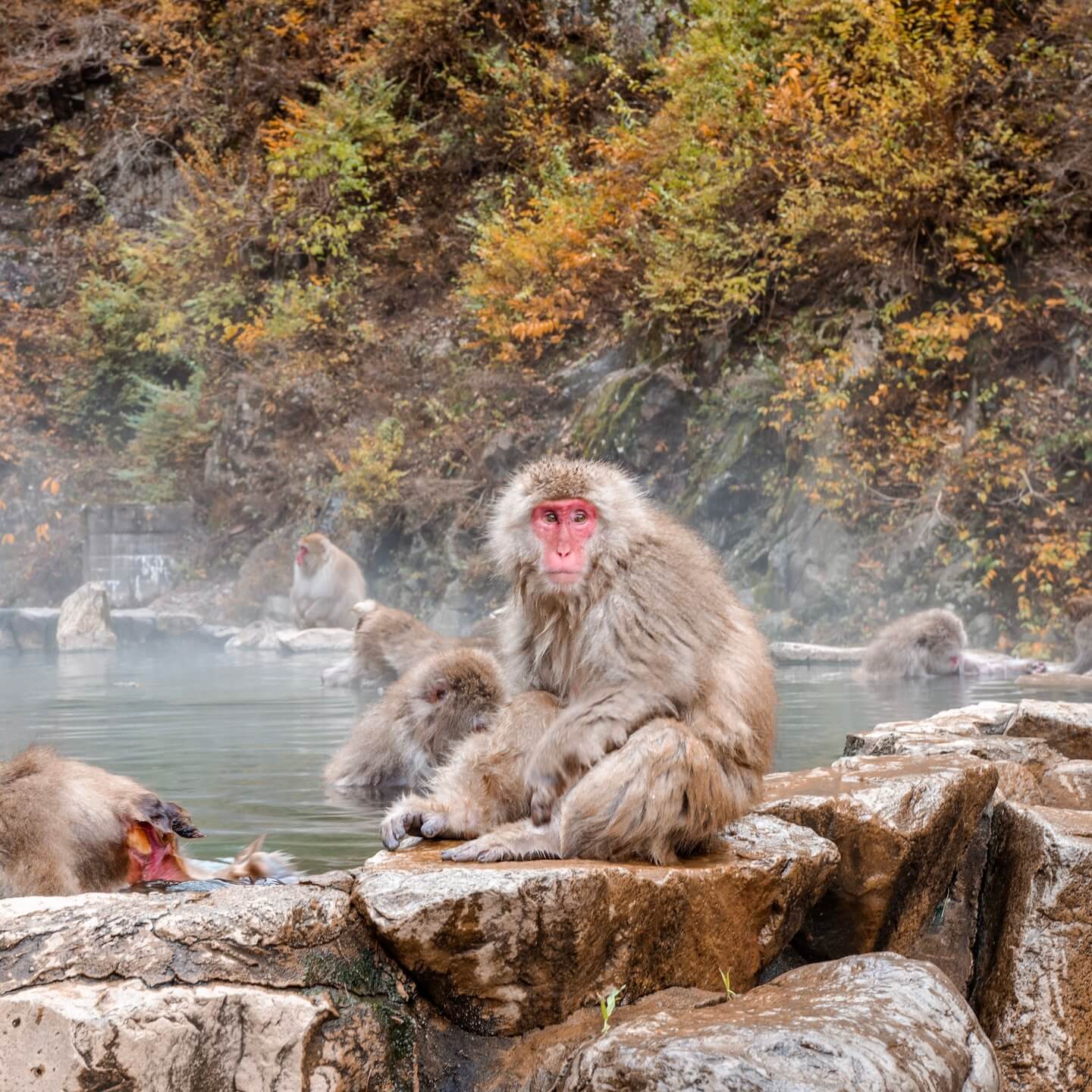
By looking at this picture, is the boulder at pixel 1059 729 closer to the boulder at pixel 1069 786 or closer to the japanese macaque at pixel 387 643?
the boulder at pixel 1069 786

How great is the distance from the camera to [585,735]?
2381 millimetres

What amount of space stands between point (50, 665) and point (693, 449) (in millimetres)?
5283

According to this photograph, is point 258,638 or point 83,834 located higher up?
point 83,834

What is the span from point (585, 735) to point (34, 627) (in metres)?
10.4

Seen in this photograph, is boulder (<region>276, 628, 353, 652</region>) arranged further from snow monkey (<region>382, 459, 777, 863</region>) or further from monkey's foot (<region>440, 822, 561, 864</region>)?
monkey's foot (<region>440, 822, 561, 864</region>)

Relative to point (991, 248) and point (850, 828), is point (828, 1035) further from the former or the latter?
point (991, 248)

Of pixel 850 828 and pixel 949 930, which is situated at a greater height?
pixel 850 828

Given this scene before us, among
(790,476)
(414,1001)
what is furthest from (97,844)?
(790,476)

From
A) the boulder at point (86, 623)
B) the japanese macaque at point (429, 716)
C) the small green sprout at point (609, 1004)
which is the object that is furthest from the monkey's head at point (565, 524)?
the boulder at point (86, 623)

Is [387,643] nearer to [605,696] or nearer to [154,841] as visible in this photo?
[154,841]

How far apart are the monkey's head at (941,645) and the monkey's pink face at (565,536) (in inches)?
203

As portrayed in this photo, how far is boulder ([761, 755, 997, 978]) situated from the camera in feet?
8.67

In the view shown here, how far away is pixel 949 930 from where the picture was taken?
2883 mm

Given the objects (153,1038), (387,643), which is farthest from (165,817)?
(387,643)
